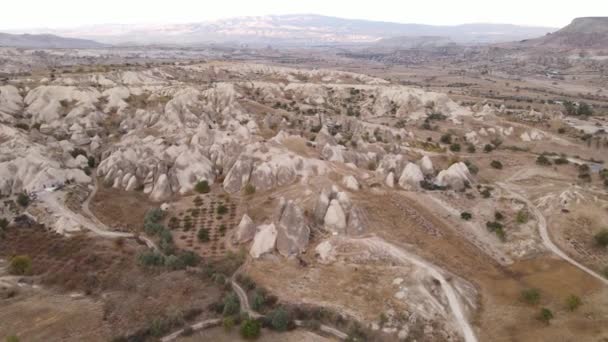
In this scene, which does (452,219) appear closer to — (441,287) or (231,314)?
(441,287)

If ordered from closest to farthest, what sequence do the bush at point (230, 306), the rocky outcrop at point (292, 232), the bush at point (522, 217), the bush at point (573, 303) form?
the bush at point (230, 306), the bush at point (573, 303), the rocky outcrop at point (292, 232), the bush at point (522, 217)

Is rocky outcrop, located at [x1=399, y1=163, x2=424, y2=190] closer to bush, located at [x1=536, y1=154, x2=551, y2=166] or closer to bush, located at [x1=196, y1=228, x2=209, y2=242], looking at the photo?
bush, located at [x1=536, y1=154, x2=551, y2=166]

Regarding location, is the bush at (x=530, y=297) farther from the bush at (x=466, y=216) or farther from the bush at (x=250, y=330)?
the bush at (x=250, y=330)

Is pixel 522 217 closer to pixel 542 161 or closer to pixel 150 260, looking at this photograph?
pixel 542 161

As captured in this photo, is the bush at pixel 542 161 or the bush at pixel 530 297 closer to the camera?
the bush at pixel 530 297

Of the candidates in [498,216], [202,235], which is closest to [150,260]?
[202,235]

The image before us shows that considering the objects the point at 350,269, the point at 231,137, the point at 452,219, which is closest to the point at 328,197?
the point at 350,269

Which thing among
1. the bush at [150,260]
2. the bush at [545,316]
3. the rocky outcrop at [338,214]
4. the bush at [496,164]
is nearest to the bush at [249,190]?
the rocky outcrop at [338,214]
